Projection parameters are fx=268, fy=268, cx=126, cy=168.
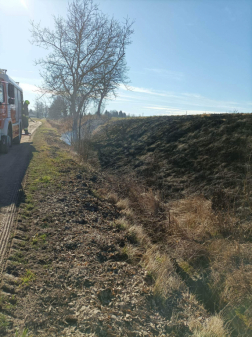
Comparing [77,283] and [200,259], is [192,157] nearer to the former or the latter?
[200,259]

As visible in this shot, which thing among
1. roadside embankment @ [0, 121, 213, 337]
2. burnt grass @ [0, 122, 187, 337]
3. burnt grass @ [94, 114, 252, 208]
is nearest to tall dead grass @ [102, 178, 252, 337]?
roadside embankment @ [0, 121, 213, 337]

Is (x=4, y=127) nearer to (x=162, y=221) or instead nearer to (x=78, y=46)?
(x=162, y=221)

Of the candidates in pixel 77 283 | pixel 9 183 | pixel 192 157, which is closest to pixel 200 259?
pixel 77 283

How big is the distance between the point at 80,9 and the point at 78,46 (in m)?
2.59

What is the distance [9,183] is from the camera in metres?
7.33

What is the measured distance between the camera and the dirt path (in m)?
4.65

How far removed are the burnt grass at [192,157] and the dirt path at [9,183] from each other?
14.1 ft

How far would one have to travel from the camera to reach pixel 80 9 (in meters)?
20.2

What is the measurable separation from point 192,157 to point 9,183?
6.62 metres

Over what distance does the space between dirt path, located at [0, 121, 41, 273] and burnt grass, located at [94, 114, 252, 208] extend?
4.29 m

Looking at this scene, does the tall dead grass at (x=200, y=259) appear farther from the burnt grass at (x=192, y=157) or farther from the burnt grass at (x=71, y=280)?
the burnt grass at (x=192, y=157)

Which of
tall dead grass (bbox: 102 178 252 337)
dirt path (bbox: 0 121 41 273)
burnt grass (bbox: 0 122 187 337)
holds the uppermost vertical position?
dirt path (bbox: 0 121 41 273)

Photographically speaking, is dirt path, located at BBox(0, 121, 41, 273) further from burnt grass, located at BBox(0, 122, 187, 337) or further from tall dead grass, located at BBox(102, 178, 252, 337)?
tall dead grass, located at BBox(102, 178, 252, 337)

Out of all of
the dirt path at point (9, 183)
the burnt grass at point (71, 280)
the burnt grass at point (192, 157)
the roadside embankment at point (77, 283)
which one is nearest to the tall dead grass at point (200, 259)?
the roadside embankment at point (77, 283)
